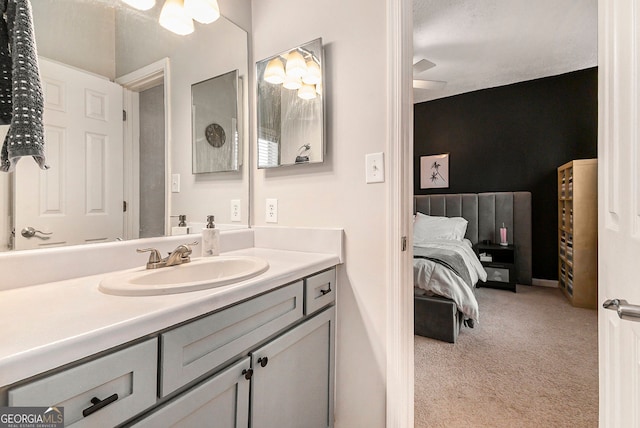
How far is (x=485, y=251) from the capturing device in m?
4.03

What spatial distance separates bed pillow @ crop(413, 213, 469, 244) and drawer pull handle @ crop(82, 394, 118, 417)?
3530mm

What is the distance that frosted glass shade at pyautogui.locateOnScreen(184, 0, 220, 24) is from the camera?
1.38 metres

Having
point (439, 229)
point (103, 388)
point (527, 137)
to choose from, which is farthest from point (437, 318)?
point (527, 137)

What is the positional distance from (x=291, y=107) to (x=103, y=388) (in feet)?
4.39

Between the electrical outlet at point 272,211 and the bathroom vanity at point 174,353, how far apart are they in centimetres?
47

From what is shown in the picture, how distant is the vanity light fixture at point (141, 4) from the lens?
1.22 metres

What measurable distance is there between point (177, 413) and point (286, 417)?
48 centimetres

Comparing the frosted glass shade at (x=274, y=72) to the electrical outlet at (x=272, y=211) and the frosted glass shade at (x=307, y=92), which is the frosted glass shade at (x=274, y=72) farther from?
the electrical outlet at (x=272, y=211)

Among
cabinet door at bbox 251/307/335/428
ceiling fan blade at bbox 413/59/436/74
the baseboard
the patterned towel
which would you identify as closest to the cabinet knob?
cabinet door at bbox 251/307/335/428

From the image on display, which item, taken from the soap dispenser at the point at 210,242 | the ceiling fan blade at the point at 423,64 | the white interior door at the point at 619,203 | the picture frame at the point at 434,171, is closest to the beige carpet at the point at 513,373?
the white interior door at the point at 619,203

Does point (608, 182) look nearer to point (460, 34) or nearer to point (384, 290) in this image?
point (384, 290)

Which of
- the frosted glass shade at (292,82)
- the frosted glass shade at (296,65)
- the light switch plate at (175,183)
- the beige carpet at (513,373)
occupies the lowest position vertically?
the beige carpet at (513,373)

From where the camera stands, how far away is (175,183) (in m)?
1.40

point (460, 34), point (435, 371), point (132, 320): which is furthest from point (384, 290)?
point (460, 34)
